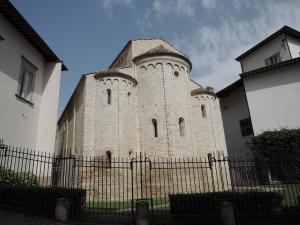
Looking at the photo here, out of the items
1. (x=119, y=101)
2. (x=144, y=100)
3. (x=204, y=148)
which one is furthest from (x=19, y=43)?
(x=204, y=148)

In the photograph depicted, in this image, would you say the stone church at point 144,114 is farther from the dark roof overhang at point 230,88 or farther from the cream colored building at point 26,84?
the dark roof overhang at point 230,88

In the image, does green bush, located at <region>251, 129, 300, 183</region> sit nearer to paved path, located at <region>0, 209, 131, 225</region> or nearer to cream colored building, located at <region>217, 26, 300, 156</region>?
cream colored building, located at <region>217, 26, 300, 156</region>

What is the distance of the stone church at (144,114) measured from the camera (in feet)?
58.5

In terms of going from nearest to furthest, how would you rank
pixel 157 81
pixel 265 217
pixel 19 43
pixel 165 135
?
1. pixel 265 217
2. pixel 19 43
3. pixel 165 135
4. pixel 157 81

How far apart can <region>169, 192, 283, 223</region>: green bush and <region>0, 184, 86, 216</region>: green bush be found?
3558 mm

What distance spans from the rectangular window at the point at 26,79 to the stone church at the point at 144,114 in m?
4.85

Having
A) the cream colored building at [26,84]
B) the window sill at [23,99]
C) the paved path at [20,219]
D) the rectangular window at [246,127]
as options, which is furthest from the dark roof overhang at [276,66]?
the paved path at [20,219]

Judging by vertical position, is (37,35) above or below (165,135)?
above

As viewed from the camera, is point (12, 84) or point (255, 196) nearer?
point (255, 196)

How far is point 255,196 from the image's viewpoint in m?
8.92

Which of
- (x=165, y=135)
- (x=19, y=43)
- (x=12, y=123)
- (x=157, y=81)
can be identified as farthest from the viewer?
(x=157, y=81)

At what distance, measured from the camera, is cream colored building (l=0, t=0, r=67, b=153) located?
12.0 metres

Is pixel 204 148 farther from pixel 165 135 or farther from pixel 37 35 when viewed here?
pixel 37 35

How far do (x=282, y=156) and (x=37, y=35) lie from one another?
60.6 ft
